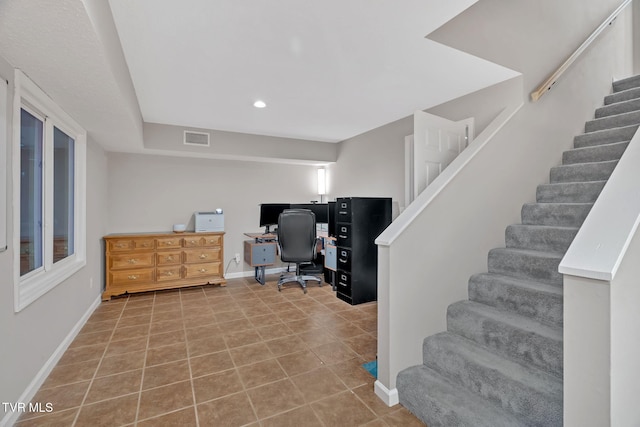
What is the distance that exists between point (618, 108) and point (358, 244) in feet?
9.73

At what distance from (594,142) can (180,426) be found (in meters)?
4.00

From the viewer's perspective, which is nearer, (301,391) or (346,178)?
(301,391)

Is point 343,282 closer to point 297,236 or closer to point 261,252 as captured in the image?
point 297,236

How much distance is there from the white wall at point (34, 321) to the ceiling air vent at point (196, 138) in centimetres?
119

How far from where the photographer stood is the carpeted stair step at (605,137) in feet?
8.41

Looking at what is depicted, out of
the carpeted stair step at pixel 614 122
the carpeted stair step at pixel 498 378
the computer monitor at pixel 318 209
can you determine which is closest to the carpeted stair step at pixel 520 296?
the carpeted stair step at pixel 498 378

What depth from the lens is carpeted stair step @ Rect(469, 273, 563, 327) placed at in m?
1.75

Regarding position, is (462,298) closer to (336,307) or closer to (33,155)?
(336,307)

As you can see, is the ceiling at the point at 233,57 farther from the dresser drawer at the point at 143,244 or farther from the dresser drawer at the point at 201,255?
the dresser drawer at the point at 201,255

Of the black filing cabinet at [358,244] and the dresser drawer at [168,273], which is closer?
the black filing cabinet at [358,244]

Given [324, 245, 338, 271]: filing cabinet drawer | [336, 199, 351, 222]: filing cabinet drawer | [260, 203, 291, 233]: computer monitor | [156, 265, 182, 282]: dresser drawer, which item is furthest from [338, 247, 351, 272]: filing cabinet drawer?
[156, 265, 182, 282]: dresser drawer

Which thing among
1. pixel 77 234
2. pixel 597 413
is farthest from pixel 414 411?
pixel 77 234

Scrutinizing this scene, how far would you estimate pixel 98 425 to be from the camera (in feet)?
5.66

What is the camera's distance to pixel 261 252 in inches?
193
